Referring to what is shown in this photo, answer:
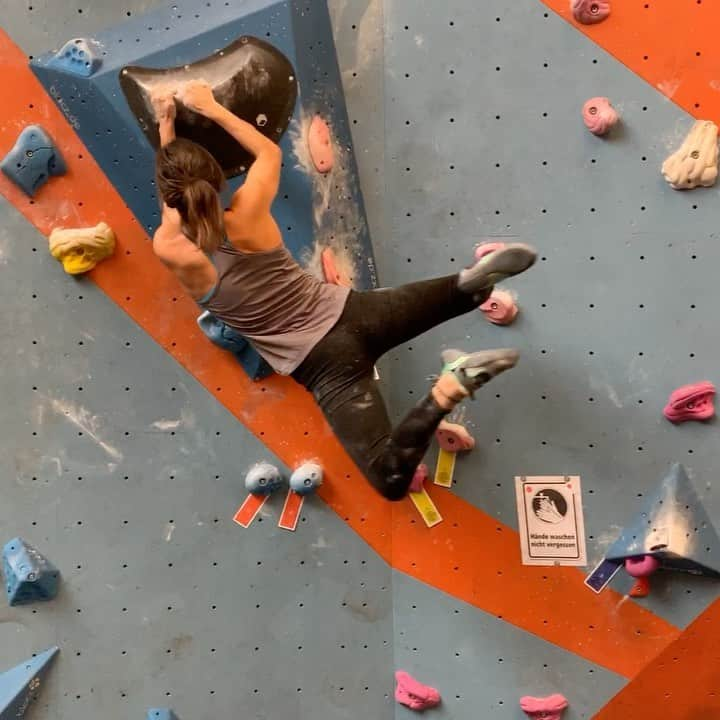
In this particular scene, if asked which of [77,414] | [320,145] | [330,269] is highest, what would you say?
[320,145]

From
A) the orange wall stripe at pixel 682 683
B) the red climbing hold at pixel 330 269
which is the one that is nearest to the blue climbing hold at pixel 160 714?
the orange wall stripe at pixel 682 683

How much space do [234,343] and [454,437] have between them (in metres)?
0.68

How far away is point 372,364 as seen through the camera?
6.89 ft

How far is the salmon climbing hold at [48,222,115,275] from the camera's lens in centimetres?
231

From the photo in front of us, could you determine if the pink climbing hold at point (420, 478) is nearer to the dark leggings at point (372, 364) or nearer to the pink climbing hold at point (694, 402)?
the dark leggings at point (372, 364)

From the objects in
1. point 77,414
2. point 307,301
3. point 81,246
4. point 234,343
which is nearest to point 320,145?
point 307,301

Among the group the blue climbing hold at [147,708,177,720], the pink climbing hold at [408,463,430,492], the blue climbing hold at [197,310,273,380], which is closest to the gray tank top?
the blue climbing hold at [197,310,273,380]

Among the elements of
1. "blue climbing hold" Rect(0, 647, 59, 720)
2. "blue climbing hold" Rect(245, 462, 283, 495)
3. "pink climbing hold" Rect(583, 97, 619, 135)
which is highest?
"pink climbing hold" Rect(583, 97, 619, 135)

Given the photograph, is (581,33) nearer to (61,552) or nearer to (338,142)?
(338,142)

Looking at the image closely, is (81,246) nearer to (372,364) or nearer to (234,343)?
(234,343)

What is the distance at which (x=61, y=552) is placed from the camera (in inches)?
97.3

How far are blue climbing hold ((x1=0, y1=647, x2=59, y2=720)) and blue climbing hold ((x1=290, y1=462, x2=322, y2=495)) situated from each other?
894 millimetres

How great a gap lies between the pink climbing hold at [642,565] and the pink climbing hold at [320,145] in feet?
4.46

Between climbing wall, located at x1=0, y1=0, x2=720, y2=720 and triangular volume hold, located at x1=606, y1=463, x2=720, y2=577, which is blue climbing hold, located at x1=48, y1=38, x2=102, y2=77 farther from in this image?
triangular volume hold, located at x1=606, y1=463, x2=720, y2=577
